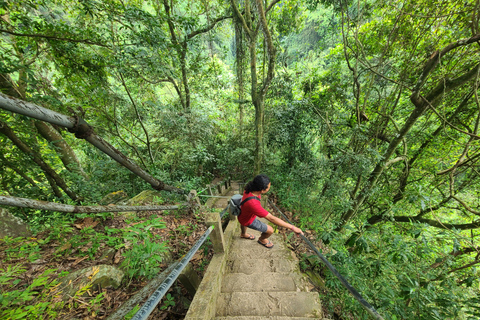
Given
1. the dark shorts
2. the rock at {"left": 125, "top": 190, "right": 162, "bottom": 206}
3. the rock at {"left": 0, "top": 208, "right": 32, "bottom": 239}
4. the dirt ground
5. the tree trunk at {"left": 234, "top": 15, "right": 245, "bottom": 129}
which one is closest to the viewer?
the dirt ground

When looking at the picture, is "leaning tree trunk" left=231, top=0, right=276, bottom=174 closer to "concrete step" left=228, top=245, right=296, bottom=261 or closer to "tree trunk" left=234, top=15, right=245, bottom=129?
"tree trunk" left=234, top=15, right=245, bottom=129

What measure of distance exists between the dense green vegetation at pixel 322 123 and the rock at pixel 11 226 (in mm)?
134

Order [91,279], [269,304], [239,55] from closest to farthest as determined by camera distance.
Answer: [91,279]
[269,304]
[239,55]

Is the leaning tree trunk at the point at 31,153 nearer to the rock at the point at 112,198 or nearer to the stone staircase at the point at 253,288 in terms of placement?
the rock at the point at 112,198

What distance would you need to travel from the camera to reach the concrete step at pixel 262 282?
8.09 feet

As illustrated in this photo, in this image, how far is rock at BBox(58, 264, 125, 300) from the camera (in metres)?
1.85

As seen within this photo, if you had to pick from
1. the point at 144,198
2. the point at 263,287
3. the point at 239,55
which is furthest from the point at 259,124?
the point at 263,287

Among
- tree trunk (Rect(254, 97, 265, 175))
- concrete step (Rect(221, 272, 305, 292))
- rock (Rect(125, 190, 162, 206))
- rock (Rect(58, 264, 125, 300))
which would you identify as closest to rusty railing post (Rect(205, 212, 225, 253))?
concrete step (Rect(221, 272, 305, 292))

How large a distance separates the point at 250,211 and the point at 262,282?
1036mm

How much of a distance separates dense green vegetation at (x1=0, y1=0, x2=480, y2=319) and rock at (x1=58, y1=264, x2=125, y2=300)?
0.24 meters

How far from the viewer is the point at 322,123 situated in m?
5.68

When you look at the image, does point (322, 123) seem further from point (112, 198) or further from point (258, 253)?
point (112, 198)

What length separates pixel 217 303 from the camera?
2125 millimetres

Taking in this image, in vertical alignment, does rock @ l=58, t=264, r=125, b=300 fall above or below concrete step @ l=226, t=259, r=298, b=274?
above
